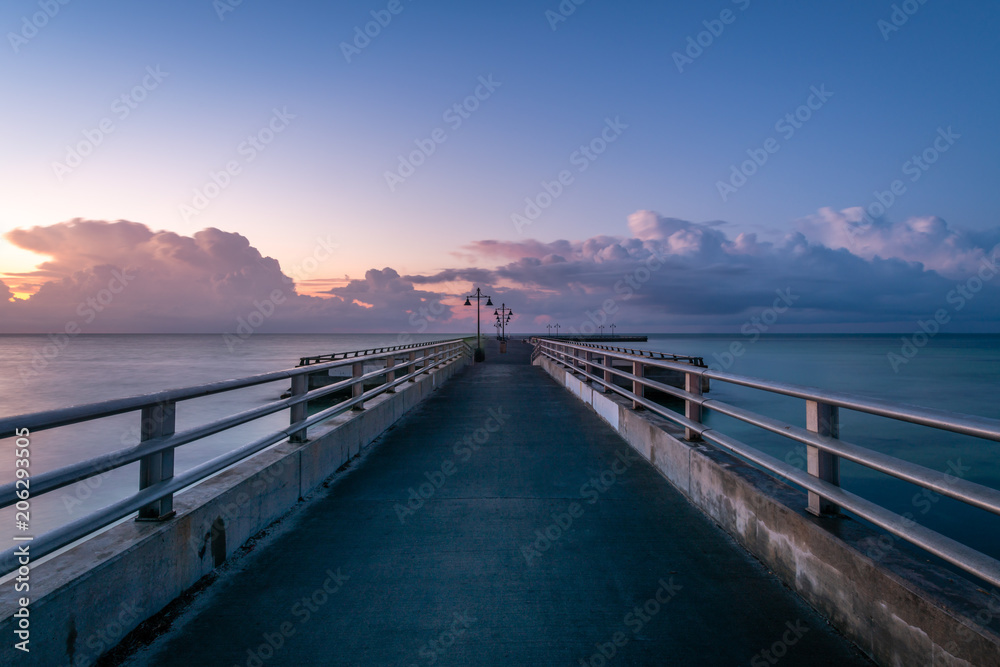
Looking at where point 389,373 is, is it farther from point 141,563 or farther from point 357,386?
point 141,563

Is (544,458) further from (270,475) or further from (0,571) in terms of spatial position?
(0,571)

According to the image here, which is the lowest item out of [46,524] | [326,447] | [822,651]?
[46,524]

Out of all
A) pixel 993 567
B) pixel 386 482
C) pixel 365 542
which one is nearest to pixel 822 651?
pixel 993 567

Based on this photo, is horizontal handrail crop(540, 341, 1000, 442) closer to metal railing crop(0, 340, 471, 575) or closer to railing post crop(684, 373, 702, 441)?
railing post crop(684, 373, 702, 441)

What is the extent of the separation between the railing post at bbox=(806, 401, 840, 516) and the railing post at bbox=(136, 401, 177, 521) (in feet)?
13.5

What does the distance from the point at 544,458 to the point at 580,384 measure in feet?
19.5

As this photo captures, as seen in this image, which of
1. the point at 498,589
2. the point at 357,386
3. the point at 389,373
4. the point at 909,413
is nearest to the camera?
the point at 909,413

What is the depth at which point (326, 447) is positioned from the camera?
600cm

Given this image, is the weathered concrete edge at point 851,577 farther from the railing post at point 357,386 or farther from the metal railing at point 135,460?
the railing post at point 357,386

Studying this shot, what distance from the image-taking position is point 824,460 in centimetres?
332

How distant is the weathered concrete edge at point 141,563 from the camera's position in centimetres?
241

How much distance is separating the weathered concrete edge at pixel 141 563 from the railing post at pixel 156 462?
0.08 meters

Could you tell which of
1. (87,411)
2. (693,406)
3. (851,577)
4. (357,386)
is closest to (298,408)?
(357,386)

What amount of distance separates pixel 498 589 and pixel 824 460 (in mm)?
2315
